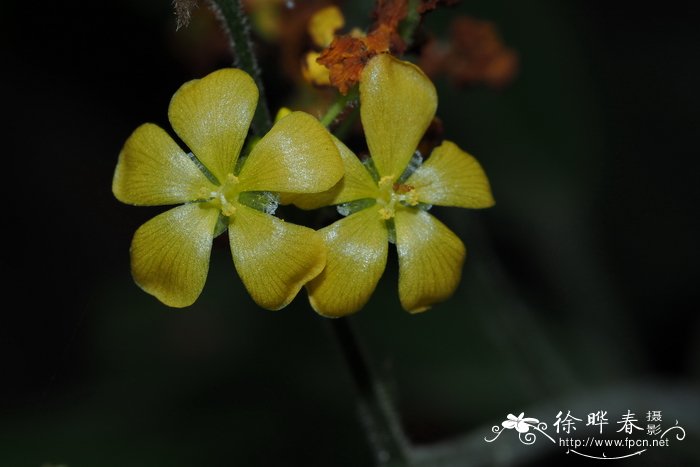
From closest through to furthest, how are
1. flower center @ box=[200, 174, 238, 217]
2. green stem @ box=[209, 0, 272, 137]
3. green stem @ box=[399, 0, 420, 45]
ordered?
flower center @ box=[200, 174, 238, 217] → green stem @ box=[209, 0, 272, 137] → green stem @ box=[399, 0, 420, 45]

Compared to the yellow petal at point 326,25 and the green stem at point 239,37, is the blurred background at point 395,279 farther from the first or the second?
the green stem at point 239,37

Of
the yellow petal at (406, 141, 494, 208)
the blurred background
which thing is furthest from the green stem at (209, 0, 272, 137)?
the blurred background

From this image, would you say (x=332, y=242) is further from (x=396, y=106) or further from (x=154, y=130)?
(x=154, y=130)

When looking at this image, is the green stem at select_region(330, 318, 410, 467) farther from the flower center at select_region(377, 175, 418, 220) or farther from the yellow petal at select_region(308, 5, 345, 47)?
the yellow petal at select_region(308, 5, 345, 47)

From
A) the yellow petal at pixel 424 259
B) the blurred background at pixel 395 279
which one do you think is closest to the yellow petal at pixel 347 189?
the yellow petal at pixel 424 259

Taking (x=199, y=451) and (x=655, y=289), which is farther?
(x=655, y=289)

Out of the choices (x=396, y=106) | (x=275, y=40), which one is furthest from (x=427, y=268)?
(x=275, y=40)

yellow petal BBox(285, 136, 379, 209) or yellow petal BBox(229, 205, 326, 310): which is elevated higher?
yellow petal BBox(285, 136, 379, 209)
